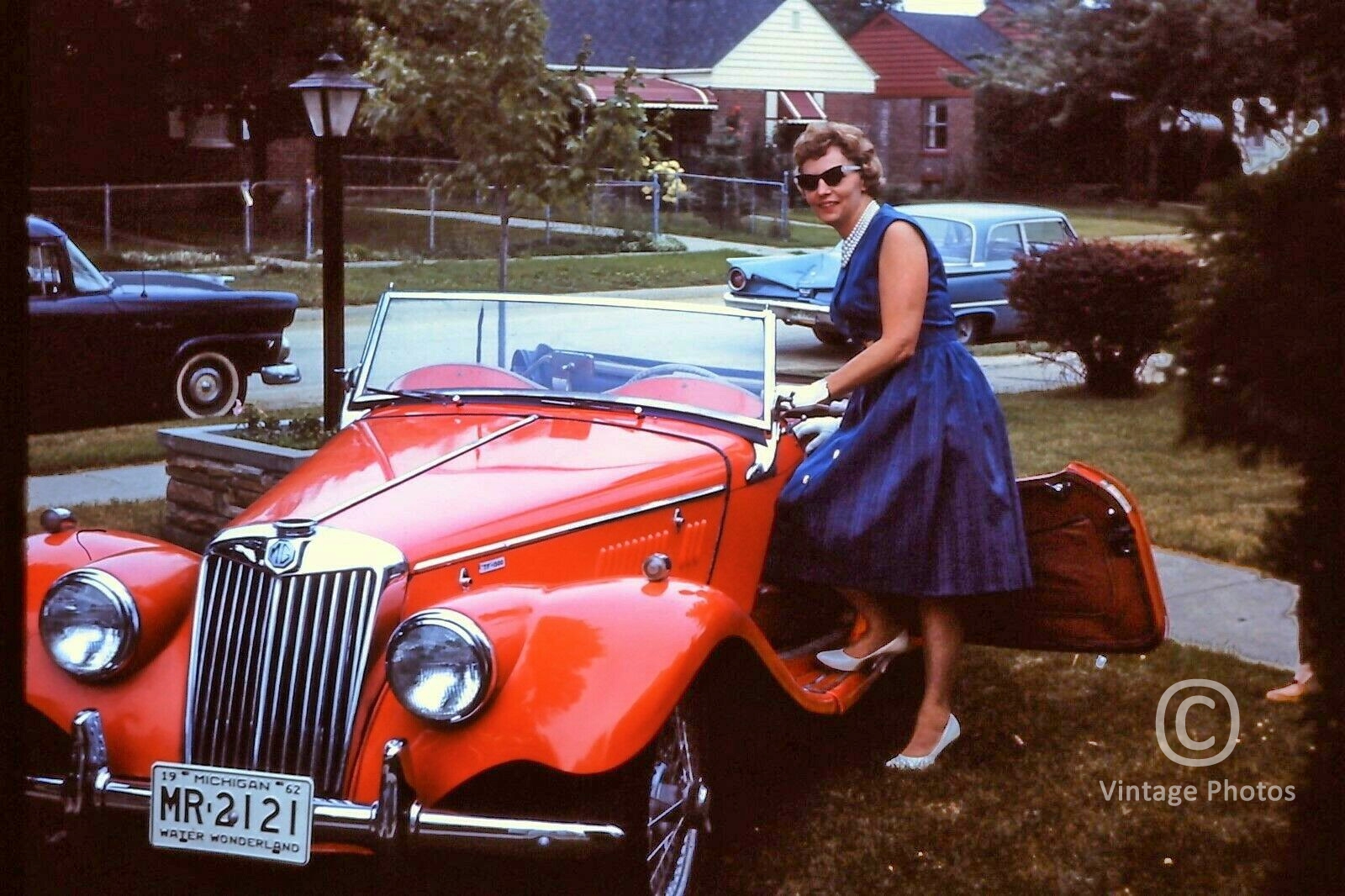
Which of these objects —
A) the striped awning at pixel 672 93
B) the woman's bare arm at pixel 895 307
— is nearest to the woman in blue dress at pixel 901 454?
the woman's bare arm at pixel 895 307

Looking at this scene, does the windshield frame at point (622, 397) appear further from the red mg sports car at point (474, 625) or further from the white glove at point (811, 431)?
the white glove at point (811, 431)

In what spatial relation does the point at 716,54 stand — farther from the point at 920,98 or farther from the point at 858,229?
the point at 858,229

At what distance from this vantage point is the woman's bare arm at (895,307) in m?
4.62

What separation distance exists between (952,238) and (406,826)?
1428 centimetres

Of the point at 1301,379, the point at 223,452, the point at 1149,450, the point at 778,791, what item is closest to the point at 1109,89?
the point at 1149,450

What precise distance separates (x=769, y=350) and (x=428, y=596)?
4.83ft

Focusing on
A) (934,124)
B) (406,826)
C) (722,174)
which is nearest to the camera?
(406,826)

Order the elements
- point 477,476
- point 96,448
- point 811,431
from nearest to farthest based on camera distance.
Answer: point 477,476
point 811,431
point 96,448

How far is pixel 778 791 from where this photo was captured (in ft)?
15.7

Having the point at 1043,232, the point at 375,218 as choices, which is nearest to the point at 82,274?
the point at 1043,232

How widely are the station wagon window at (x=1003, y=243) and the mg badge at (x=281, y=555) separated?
13.7 m

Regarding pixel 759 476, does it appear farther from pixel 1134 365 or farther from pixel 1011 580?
pixel 1134 365

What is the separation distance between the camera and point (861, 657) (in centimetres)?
495

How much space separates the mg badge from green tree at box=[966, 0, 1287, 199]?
3.61m
